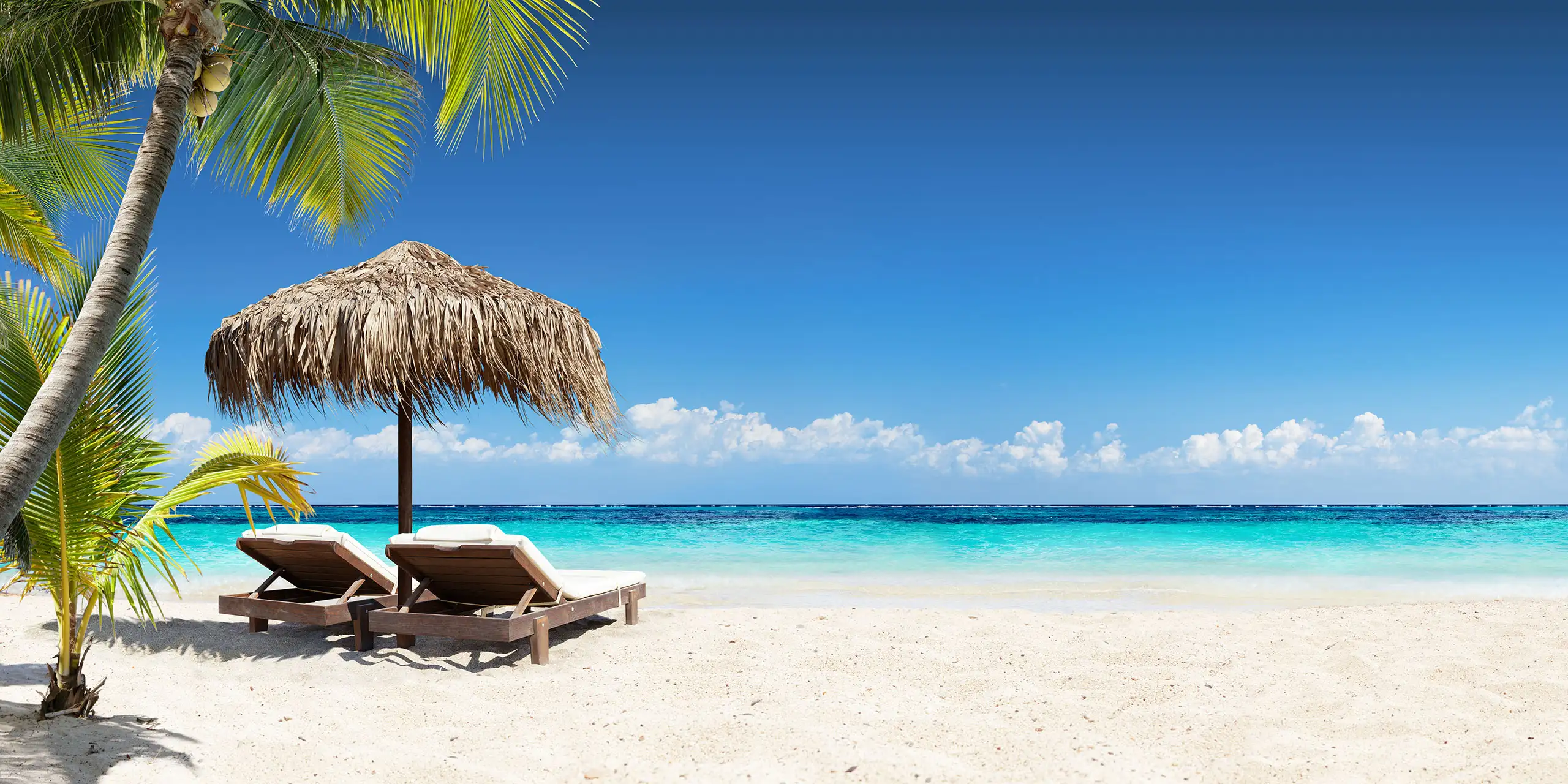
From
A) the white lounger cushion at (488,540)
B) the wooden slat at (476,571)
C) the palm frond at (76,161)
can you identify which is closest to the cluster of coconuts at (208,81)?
the palm frond at (76,161)

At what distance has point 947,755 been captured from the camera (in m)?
3.25

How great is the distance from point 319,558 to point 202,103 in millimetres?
2977

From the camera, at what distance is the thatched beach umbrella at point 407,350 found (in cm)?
510

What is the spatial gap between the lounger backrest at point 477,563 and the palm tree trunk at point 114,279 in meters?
1.65

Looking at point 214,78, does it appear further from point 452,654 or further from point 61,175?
point 452,654

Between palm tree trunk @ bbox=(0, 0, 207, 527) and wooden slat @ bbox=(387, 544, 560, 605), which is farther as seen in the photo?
wooden slat @ bbox=(387, 544, 560, 605)

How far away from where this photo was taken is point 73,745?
3.07m

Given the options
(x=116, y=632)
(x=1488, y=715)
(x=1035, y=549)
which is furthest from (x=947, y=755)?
(x=1035, y=549)

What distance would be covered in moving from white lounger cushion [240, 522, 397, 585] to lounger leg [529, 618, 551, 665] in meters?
1.38

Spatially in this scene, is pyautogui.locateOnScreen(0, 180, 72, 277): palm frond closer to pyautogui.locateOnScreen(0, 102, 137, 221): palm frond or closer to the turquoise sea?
pyautogui.locateOnScreen(0, 102, 137, 221): palm frond

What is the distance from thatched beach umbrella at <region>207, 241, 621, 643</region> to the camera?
510cm

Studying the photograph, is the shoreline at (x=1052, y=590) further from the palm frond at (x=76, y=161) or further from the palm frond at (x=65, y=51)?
the palm frond at (x=65, y=51)

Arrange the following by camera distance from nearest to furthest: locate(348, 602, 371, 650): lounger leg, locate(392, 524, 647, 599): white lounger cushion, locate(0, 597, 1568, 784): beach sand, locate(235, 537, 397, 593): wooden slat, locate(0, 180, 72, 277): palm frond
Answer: locate(0, 597, 1568, 784): beach sand
locate(0, 180, 72, 277): palm frond
locate(392, 524, 647, 599): white lounger cushion
locate(348, 602, 371, 650): lounger leg
locate(235, 537, 397, 593): wooden slat

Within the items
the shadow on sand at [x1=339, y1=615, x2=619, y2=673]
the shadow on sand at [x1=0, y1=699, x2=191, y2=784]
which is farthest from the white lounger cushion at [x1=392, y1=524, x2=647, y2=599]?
the shadow on sand at [x1=0, y1=699, x2=191, y2=784]
